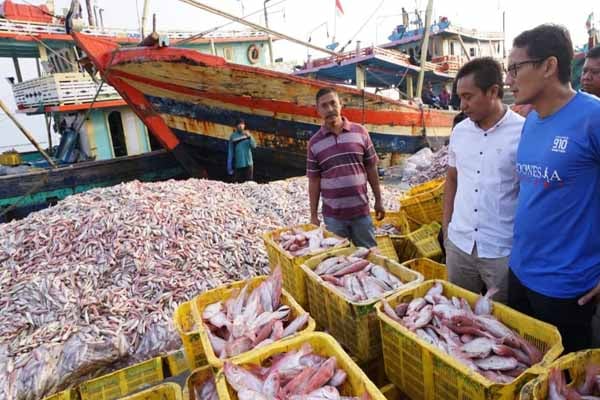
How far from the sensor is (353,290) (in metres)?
2.35

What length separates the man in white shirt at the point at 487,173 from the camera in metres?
2.39

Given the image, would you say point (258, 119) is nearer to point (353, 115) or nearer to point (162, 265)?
point (353, 115)

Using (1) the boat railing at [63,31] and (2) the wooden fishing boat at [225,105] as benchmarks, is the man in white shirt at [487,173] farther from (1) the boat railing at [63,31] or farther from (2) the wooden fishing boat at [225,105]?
(1) the boat railing at [63,31]

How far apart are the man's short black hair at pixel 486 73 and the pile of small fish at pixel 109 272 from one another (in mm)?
3290

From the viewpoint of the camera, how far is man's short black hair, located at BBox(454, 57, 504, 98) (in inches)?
94.0

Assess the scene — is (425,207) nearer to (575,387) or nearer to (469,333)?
(469,333)

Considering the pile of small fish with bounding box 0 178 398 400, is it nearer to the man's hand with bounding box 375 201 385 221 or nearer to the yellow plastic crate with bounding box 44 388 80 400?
the yellow plastic crate with bounding box 44 388 80 400

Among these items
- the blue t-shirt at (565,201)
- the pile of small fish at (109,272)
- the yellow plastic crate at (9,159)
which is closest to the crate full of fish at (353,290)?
the blue t-shirt at (565,201)

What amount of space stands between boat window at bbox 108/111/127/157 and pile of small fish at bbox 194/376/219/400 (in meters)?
14.3

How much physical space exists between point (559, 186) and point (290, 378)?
1.56 m

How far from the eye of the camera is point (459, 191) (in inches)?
105

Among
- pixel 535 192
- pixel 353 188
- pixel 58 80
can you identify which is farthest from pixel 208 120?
pixel 535 192

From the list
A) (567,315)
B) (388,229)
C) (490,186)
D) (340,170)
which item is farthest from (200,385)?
(388,229)

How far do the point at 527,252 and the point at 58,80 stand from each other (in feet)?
49.9
